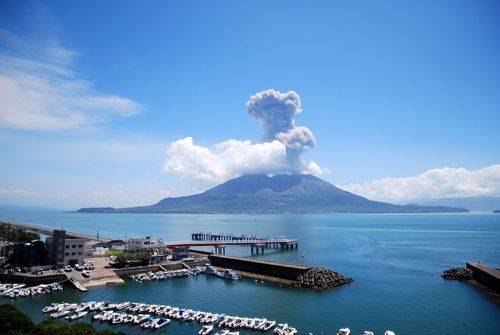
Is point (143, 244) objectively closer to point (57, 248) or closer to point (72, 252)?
point (72, 252)

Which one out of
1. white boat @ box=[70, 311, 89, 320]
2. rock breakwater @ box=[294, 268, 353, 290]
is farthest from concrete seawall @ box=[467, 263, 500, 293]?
white boat @ box=[70, 311, 89, 320]

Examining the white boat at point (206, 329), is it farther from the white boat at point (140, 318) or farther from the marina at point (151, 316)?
the white boat at point (140, 318)

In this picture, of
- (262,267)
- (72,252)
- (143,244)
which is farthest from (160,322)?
(143,244)

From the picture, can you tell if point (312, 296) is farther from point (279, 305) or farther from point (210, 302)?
point (210, 302)

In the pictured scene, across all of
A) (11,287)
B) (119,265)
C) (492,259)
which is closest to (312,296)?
(119,265)

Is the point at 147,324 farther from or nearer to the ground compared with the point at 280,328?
farther from the ground

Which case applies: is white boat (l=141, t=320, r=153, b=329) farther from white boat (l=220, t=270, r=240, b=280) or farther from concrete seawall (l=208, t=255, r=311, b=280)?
concrete seawall (l=208, t=255, r=311, b=280)

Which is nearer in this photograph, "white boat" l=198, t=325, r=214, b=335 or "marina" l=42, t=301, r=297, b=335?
"white boat" l=198, t=325, r=214, b=335
